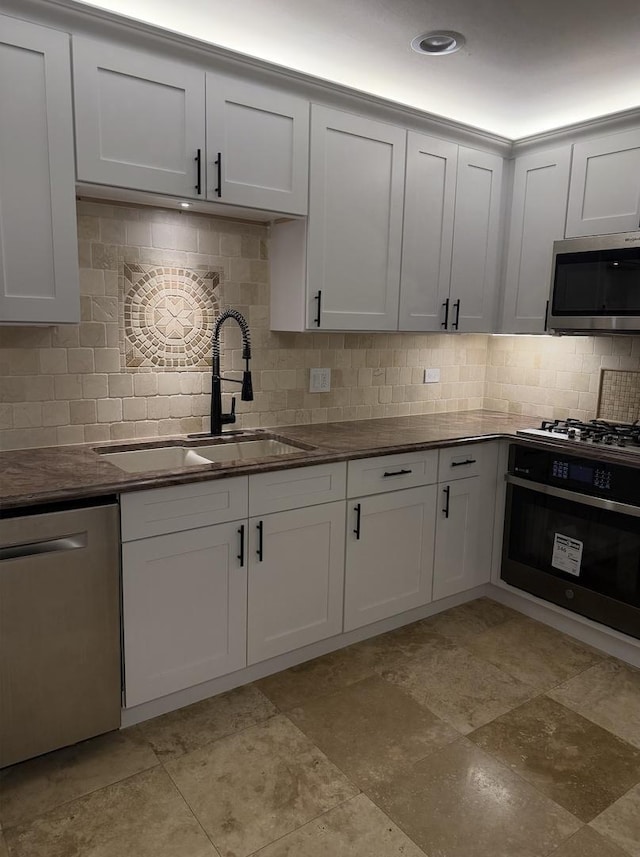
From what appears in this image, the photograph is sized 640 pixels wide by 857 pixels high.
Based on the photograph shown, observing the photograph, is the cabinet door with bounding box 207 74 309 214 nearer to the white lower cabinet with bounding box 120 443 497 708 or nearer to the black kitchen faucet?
the black kitchen faucet

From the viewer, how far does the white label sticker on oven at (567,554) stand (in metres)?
2.85

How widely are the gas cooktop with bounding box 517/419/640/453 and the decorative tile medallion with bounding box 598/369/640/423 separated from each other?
53 millimetres

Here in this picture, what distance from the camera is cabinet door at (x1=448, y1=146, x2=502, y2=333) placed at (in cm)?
321

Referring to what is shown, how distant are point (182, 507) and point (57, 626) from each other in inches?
21.2

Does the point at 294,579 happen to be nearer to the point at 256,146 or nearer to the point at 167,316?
the point at 167,316

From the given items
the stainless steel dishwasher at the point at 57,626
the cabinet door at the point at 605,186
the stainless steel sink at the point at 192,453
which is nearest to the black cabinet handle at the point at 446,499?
the stainless steel sink at the point at 192,453

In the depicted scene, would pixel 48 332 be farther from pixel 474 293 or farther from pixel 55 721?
pixel 474 293

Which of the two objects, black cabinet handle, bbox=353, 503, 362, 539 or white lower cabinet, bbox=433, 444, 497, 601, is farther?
white lower cabinet, bbox=433, 444, 497, 601

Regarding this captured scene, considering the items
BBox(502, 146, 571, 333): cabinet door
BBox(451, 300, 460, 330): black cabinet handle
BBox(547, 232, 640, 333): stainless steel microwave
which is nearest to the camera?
BBox(547, 232, 640, 333): stainless steel microwave

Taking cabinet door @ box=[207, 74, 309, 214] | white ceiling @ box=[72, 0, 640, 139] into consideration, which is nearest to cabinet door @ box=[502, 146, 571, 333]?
white ceiling @ box=[72, 0, 640, 139]

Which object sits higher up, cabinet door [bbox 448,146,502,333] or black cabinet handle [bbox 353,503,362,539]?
cabinet door [bbox 448,146,502,333]

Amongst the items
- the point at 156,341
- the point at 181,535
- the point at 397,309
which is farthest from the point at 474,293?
the point at 181,535

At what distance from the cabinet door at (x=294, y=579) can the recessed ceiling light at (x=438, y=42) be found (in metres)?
1.85

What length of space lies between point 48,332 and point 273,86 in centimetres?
134
